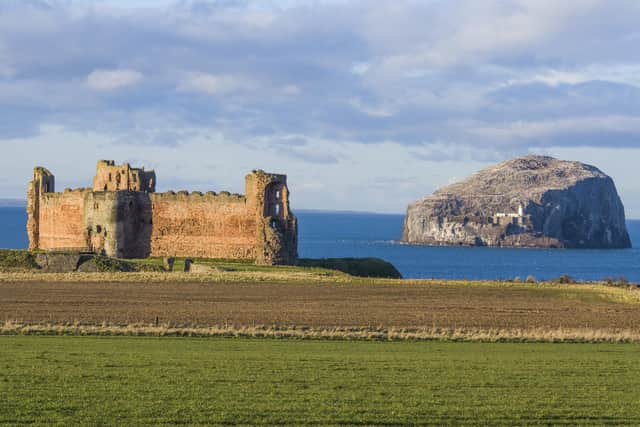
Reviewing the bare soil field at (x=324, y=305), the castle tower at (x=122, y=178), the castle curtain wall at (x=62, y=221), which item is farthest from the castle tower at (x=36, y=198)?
the bare soil field at (x=324, y=305)

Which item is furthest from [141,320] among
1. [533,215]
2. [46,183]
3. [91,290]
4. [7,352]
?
[533,215]

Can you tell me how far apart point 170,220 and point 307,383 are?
130 feet

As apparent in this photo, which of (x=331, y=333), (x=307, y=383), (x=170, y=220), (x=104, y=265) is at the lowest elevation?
(x=307, y=383)

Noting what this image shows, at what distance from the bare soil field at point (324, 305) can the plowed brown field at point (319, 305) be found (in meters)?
0.03

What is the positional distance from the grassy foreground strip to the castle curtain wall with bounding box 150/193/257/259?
26.3m

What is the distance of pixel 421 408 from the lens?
627 inches

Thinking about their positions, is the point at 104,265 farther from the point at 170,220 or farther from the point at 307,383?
the point at 307,383

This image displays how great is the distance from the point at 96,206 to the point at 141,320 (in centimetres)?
2825

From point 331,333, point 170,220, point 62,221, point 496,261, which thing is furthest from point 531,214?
point 331,333

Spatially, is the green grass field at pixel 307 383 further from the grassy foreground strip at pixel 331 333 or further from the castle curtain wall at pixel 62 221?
the castle curtain wall at pixel 62 221

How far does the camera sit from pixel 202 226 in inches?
2190

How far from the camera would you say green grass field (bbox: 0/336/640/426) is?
50.2ft

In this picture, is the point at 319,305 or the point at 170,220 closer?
the point at 319,305

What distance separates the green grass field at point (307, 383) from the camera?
1529 centimetres
